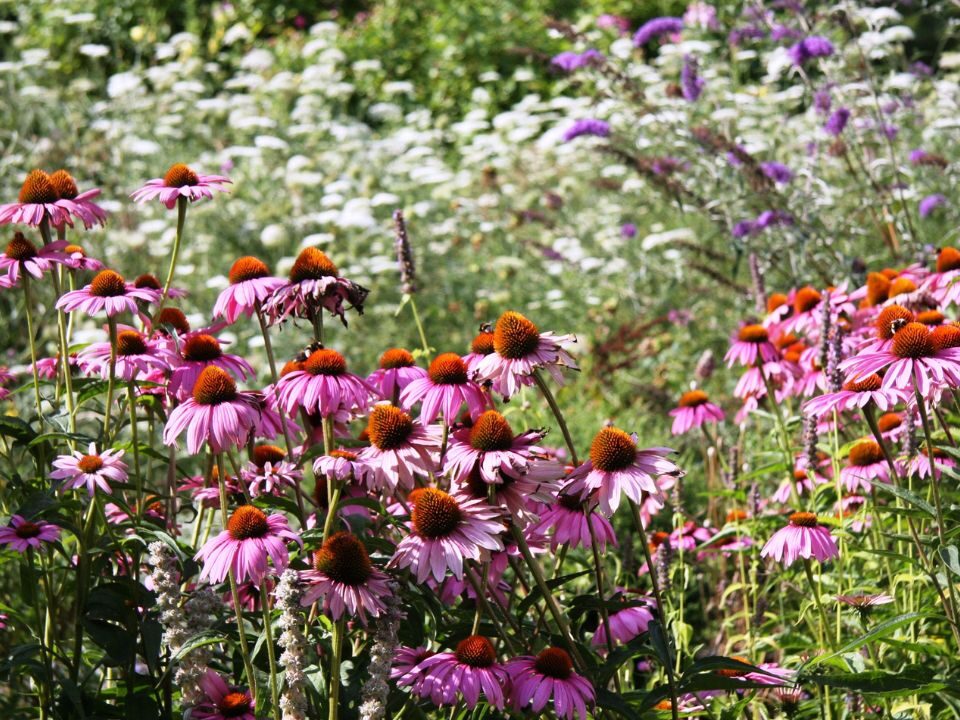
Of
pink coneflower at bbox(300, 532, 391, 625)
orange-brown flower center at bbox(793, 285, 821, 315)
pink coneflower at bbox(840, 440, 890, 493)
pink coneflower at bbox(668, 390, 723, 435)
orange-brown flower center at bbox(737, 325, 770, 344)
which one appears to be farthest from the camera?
orange-brown flower center at bbox(793, 285, 821, 315)

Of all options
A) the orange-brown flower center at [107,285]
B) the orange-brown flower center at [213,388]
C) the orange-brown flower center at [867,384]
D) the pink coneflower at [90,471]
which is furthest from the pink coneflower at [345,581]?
the orange-brown flower center at [867,384]

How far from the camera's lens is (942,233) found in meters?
5.14

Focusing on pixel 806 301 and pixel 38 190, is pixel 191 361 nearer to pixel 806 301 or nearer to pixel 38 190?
pixel 38 190

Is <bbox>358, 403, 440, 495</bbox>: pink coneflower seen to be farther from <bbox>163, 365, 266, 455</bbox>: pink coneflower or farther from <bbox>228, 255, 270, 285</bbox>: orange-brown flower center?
<bbox>228, 255, 270, 285</bbox>: orange-brown flower center

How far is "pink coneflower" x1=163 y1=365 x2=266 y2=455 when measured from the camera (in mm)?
1772

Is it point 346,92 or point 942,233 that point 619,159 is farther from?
point 346,92

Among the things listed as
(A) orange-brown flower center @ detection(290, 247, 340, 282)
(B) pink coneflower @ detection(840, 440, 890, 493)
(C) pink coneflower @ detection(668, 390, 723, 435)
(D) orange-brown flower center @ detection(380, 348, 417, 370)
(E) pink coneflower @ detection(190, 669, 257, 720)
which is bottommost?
(C) pink coneflower @ detection(668, 390, 723, 435)

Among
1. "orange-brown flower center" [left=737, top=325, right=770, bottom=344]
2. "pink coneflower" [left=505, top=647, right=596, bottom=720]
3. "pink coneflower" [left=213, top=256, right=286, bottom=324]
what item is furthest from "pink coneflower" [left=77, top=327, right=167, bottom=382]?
"orange-brown flower center" [left=737, top=325, right=770, bottom=344]

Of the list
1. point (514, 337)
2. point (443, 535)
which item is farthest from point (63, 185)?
point (443, 535)

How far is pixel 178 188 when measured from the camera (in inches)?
83.0

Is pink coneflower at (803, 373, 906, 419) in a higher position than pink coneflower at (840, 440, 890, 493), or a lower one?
higher

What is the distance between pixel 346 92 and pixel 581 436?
12.5 feet

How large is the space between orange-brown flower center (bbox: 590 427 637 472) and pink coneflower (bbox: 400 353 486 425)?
25 cm

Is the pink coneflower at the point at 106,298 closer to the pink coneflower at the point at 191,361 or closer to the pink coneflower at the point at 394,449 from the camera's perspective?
the pink coneflower at the point at 191,361
